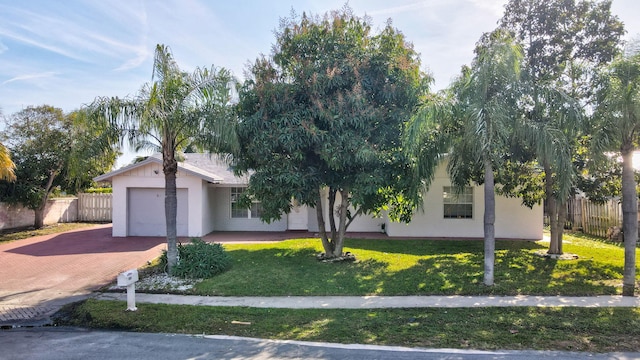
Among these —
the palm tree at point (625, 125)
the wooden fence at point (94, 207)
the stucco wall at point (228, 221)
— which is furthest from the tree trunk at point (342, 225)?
the wooden fence at point (94, 207)

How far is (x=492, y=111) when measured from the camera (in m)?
7.98

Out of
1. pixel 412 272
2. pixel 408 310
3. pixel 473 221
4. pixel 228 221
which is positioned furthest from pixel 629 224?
pixel 228 221

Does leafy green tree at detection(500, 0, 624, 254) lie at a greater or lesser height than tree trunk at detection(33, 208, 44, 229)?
greater

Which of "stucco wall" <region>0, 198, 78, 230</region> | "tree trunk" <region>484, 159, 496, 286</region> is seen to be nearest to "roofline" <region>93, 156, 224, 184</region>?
"stucco wall" <region>0, 198, 78, 230</region>

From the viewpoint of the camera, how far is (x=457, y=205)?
16.4 metres

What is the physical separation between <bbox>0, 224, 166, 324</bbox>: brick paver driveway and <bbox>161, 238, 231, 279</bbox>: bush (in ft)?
5.63

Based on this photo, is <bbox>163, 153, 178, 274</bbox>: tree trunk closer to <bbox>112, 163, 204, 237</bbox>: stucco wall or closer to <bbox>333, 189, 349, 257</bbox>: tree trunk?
<bbox>333, 189, 349, 257</bbox>: tree trunk

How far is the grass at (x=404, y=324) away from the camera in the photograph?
5562mm

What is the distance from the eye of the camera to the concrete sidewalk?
23.9 ft

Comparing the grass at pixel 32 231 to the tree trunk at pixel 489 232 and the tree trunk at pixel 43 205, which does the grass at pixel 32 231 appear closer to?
the tree trunk at pixel 43 205

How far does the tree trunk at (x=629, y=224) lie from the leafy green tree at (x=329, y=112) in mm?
4645

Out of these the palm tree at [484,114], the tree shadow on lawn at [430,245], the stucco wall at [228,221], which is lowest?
the tree shadow on lawn at [430,245]

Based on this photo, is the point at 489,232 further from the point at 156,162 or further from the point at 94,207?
the point at 94,207

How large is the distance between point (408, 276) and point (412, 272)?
445mm
